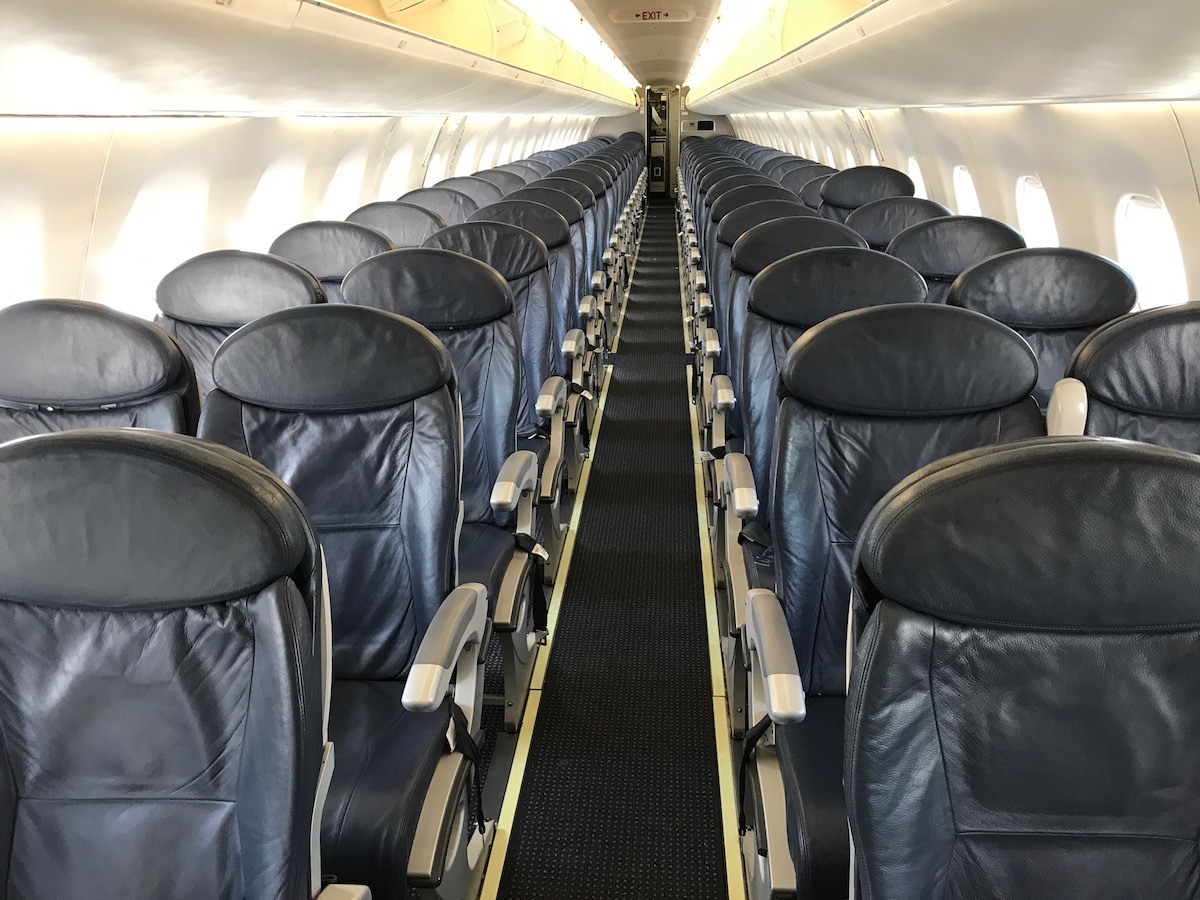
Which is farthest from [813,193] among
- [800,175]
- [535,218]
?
[535,218]

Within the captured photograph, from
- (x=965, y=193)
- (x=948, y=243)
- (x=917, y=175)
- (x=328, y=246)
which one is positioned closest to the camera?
(x=948, y=243)

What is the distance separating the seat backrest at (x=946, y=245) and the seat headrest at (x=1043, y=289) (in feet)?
3.50

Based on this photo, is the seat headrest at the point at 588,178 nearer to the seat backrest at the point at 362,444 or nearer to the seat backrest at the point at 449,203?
the seat backrest at the point at 449,203

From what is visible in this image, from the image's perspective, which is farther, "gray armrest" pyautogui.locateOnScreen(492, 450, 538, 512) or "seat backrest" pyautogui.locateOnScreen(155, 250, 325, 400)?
"seat backrest" pyautogui.locateOnScreen(155, 250, 325, 400)

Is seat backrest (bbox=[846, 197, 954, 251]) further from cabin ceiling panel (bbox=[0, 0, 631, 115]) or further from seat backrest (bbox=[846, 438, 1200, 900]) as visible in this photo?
seat backrest (bbox=[846, 438, 1200, 900])

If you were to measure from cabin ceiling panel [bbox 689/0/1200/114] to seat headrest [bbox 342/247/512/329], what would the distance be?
1.88m

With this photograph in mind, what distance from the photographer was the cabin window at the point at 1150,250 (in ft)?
16.2

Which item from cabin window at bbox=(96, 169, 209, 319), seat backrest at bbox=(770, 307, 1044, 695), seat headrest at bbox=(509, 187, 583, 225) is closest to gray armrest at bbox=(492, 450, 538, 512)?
seat backrest at bbox=(770, 307, 1044, 695)

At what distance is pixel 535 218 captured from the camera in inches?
235

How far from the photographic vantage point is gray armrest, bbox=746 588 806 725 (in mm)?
1974

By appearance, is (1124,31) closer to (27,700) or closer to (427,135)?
(27,700)

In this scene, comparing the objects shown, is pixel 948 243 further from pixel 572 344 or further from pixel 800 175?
pixel 800 175

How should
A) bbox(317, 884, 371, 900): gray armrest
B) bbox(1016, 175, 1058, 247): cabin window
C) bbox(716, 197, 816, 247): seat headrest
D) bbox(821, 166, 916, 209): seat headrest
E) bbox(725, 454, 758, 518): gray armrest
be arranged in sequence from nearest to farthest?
bbox(317, 884, 371, 900): gray armrest → bbox(725, 454, 758, 518): gray armrest → bbox(716, 197, 816, 247): seat headrest → bbox(1016, 175, 1058, 247): cabin window → bbox(821, 166, 916, 209): seat headrest

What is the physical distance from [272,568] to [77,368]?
5.44 feet
